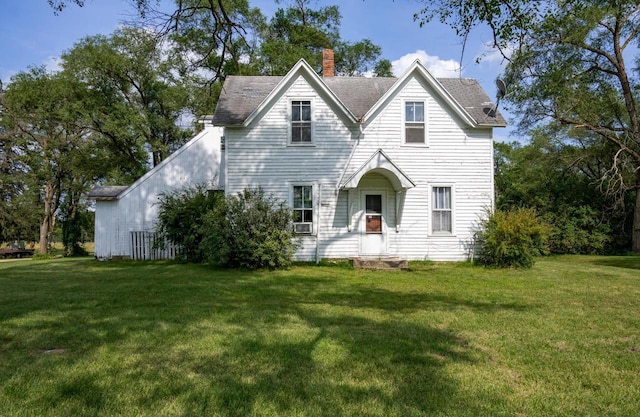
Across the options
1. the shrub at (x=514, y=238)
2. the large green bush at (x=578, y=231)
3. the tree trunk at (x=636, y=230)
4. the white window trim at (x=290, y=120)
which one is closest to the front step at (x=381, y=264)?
the shrub at (x=514, y=238)

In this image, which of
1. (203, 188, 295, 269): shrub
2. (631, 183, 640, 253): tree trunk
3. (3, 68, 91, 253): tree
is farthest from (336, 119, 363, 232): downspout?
(3, 68, 91, 253): tree

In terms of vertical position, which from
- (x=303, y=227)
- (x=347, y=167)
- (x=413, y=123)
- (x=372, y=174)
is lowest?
(x=303, y=227)

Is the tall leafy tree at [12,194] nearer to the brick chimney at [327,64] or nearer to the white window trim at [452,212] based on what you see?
the brick chimney at [327,64]

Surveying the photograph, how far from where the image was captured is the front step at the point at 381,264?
46.3ft

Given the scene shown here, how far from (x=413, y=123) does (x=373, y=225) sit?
426 centimetres

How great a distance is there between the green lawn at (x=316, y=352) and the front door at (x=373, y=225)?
624cm

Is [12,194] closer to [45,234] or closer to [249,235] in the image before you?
[45,234]

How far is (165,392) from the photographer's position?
3701 millimetres

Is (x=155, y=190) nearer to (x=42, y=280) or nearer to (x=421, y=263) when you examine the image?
(x=42, y=280)

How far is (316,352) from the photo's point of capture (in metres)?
4.84

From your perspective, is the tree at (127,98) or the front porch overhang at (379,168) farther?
the tree at (127,98)

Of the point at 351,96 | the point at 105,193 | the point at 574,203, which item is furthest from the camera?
the point at 574,203

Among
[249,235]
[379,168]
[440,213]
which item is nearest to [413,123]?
[379,168]

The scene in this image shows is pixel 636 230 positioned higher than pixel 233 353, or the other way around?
pixel 636 230
